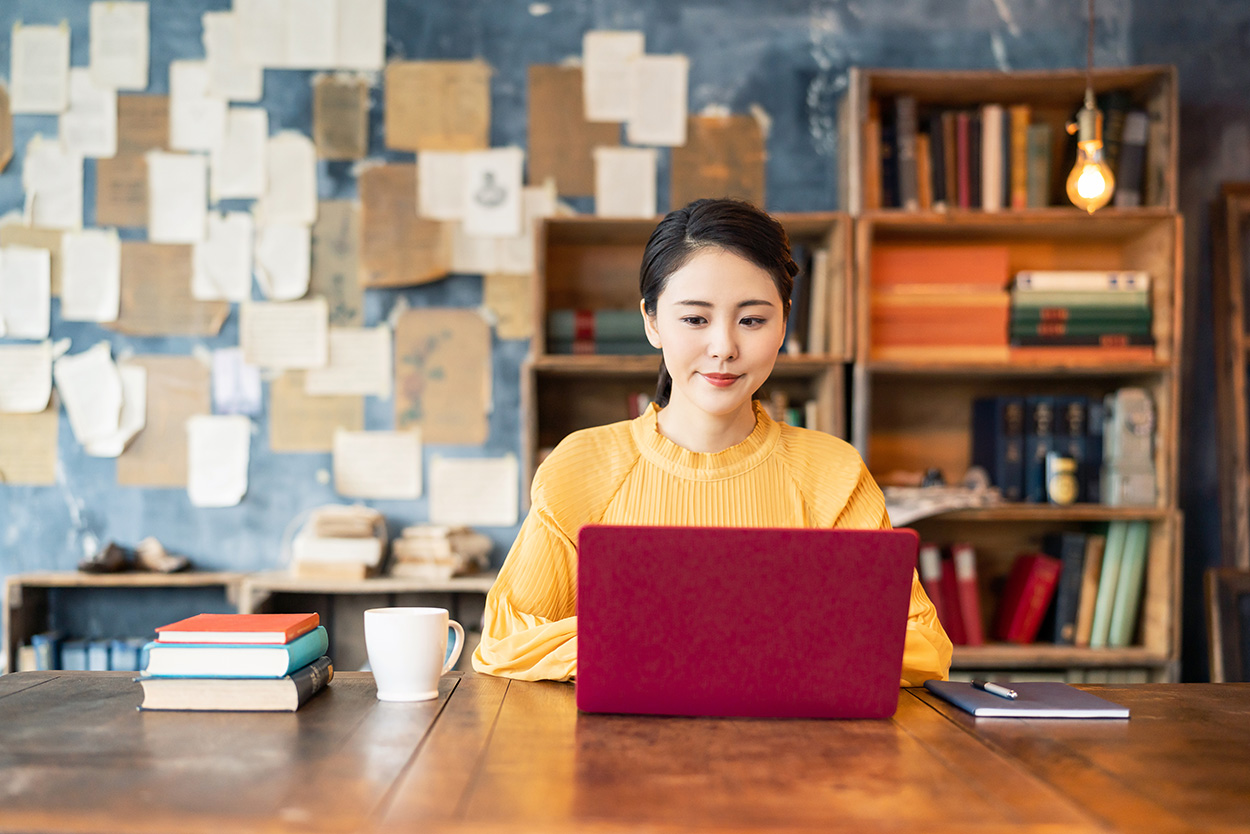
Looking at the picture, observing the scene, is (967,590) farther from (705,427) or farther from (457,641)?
(457,641)

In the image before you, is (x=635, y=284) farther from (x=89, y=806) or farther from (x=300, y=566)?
(x=89, y=806)

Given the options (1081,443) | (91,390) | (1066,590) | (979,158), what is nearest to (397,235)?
(91,390)

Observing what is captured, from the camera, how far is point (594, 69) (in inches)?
109

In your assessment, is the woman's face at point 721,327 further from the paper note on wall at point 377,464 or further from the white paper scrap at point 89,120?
the white paper scrap at point 89,120

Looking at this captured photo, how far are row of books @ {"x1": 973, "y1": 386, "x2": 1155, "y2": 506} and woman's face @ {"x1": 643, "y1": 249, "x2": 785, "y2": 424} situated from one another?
1486 millimetres

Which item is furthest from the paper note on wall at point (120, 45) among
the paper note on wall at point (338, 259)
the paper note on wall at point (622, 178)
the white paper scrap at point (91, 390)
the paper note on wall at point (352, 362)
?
the paper note on wall at point (622, 178)

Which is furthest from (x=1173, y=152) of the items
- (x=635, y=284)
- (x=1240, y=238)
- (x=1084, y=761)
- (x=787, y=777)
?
(x=787, y=777)

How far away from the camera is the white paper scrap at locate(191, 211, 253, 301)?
9.09 feet

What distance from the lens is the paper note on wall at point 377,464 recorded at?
109 inches

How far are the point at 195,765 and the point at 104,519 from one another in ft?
7.59

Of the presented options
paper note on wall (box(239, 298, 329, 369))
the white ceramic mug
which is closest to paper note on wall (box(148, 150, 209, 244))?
paper note on wall (box(239, 298, 329, 369))

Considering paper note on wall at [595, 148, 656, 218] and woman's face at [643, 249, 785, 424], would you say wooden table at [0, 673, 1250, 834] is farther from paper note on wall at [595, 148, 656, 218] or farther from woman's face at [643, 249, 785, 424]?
paper note on wall at [595, 148, 656, 218]

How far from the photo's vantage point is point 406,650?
1009 mm

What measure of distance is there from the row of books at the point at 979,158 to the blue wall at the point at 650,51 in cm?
28
